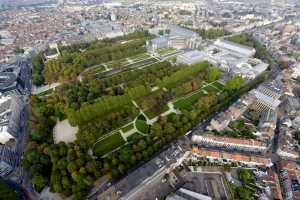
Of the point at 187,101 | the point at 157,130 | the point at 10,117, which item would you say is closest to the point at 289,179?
the point at 157,130

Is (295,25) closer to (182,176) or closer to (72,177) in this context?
(182,176)

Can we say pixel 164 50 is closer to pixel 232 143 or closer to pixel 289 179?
pixel 232 143

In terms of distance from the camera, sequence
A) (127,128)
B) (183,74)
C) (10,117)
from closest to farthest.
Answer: (10,117)
(127,128)
(183,74)

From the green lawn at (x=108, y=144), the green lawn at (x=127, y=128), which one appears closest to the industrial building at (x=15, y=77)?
the green lawn at (x=108, y=144)

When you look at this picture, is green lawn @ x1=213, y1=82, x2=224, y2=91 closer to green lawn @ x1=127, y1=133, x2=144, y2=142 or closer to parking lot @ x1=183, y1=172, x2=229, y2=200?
parking lot @ x1=183, y1=172, x2=229, y2=200

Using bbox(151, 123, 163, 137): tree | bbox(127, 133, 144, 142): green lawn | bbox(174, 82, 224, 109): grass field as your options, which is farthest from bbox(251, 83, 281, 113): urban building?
bbox(127, 133, 144, 142): green lawn

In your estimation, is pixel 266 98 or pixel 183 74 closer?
pixel 266 98

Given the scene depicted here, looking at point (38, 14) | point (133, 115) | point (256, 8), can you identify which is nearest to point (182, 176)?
point (133, 115)
